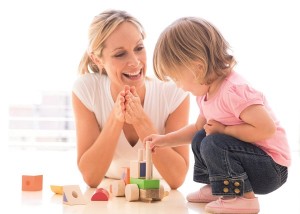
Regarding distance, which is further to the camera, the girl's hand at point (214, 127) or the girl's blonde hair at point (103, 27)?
the girl's blonde hair at point (103, 27)

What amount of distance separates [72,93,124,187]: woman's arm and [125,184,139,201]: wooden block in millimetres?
273

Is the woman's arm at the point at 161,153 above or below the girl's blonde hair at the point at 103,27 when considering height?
below

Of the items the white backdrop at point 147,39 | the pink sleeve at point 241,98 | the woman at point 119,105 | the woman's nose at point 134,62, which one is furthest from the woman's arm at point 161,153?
the white backdrop at point 147,39

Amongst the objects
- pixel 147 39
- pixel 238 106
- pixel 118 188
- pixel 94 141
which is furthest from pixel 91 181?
pixel 147 39

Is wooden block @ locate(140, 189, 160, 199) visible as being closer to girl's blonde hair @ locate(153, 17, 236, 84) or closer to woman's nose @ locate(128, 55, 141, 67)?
girl's blonde hair @ locate(153, 17, 236, 84)

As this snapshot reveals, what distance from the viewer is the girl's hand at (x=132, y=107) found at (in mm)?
1968

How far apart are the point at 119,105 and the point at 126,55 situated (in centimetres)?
19

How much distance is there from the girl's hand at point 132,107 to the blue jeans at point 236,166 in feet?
1.23

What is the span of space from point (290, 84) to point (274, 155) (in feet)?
7.37

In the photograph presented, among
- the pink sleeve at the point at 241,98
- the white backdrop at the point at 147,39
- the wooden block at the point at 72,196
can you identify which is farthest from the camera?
the white backdrop at the point at 147,39

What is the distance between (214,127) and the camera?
1.66m

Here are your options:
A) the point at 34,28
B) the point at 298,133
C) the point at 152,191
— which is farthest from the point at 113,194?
the point at 298,133

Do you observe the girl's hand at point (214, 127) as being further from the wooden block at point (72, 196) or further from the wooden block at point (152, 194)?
the wooden block at point (72, 196)

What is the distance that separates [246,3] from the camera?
3705 millimetres
